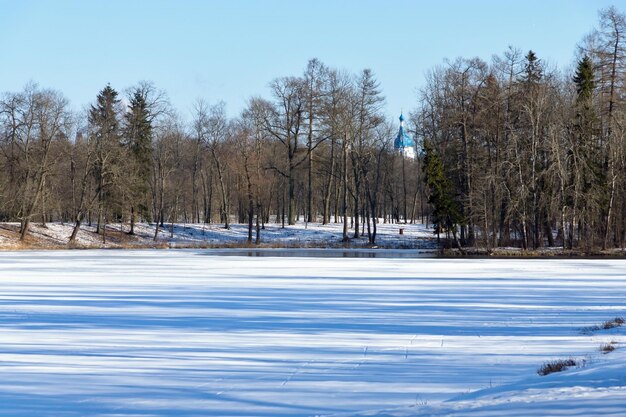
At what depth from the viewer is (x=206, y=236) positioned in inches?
2608

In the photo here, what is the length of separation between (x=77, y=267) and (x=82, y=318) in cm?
1786

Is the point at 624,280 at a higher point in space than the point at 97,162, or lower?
lower

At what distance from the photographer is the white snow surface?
831 cm

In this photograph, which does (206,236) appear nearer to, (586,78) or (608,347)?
(586,78)

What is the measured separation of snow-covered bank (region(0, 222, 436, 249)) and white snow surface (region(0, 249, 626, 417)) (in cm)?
3617

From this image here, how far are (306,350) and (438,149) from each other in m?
53.1

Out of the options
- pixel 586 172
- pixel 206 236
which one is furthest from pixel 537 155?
pixel 206 236

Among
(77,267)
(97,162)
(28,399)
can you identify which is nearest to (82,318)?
(28,399)

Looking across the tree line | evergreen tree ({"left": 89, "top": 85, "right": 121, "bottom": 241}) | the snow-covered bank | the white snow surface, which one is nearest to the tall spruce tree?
the tree line

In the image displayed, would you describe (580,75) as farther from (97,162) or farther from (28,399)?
(28,399)

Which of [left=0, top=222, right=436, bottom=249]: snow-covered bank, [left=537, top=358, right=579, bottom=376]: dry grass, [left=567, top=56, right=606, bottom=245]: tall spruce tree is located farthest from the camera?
[left=0, top=222, right=436, bottom=249]: snow-covered bank

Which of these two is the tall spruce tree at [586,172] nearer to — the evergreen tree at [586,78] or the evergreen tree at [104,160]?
the evergreen tree at [586,78]

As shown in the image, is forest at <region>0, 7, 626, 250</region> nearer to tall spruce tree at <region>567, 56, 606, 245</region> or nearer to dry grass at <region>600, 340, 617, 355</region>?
tall spruce tree at <region>567, 56, 606, 245</region>

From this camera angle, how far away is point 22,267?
31391mm
